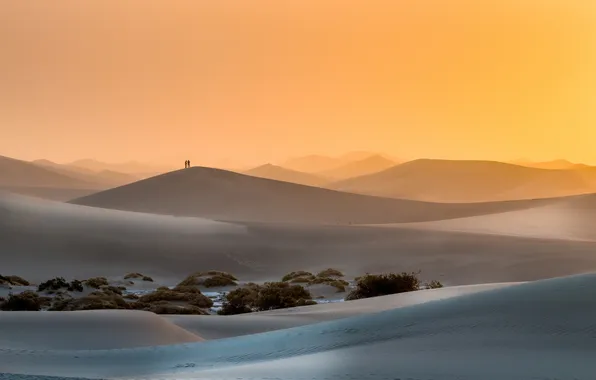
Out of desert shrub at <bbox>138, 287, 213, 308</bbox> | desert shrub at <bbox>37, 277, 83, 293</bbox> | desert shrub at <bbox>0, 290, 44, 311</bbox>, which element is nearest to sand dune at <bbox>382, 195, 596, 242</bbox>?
desert shrub at <bbox>37, 277, 83, 293</bbox>

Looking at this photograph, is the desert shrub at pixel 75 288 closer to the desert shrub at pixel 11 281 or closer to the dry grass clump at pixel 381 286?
the desert shrub at pixel 11 281

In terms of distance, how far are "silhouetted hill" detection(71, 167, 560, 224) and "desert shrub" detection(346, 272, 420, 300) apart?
2262 inches

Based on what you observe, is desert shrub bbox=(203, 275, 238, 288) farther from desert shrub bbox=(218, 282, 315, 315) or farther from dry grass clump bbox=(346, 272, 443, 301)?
dry grass clump bbox=(346, 272, 443, 301)

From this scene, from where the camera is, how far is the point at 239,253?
140ft

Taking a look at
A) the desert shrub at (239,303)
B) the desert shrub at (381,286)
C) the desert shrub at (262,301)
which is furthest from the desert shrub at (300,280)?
the desert shrub at (239,303)

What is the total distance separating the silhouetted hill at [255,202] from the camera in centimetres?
8562

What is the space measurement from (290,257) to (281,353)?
32231 mm

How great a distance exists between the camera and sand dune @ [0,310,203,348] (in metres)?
13.4

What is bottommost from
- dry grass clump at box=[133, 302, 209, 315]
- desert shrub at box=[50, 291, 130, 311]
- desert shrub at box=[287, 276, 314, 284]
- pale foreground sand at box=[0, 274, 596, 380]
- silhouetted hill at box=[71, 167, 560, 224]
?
pale foreground sand at box=[0, 274, 596, 380]

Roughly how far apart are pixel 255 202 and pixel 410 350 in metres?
81.2

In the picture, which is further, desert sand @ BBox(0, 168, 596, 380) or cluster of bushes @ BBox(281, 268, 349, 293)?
cluster of bushes @ BBox(281, 268, 349, 293)

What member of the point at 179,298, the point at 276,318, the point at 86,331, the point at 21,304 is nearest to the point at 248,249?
the point at 179,298

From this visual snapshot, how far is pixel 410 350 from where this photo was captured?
9453 mm

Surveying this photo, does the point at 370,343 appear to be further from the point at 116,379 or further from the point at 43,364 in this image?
the point at 43,364
